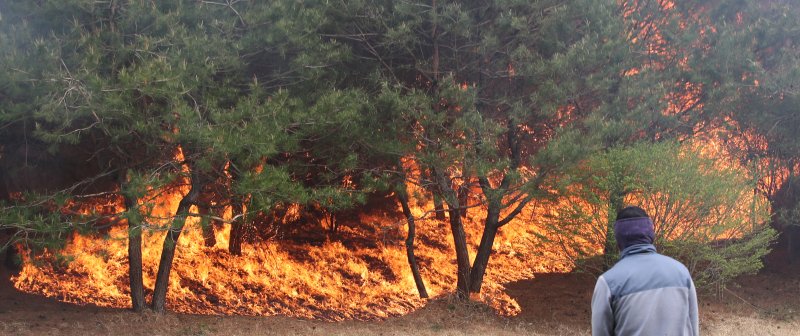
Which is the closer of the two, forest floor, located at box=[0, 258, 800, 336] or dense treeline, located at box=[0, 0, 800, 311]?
dense treeline, located at box=[0, 0, 800, 311]

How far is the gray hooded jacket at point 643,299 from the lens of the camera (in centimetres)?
356

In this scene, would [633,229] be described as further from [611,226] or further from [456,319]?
[456,319]

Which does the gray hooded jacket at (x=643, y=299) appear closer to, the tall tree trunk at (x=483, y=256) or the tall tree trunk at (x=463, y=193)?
the tall tree trunk at (x=463, y=193)

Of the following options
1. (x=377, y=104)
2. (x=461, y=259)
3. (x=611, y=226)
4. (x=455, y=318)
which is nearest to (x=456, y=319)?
(x=455, y=318)

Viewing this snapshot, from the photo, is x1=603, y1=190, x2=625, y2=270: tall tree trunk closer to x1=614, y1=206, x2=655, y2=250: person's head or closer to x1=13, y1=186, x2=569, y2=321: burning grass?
x1=13, y1=186, x2=569, y2=321: burning grass

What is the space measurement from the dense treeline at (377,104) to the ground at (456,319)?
1.05 m


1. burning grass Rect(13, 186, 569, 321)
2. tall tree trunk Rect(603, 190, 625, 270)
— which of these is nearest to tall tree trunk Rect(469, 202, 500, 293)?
burning grass Rect(13, 186, 569, 321)

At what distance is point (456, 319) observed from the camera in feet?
50.9

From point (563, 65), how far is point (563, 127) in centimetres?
162

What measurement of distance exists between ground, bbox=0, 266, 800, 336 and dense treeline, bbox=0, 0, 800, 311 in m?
1.05

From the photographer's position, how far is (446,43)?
1517 centimetres

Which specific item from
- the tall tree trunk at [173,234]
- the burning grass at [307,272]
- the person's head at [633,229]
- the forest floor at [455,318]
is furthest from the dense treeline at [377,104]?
the person's head at [633,229]

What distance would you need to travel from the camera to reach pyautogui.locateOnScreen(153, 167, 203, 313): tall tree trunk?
11.9 m

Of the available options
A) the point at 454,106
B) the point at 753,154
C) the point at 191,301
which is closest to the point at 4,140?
the point at 191,301
